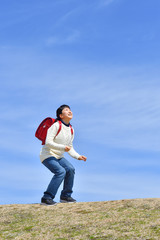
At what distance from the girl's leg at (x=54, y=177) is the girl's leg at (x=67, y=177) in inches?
10.1

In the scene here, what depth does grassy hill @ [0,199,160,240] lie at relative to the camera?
7.63 meters

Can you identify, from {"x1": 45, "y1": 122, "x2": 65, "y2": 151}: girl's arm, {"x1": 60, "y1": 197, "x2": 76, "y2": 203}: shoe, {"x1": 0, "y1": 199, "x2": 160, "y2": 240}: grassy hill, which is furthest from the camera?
{"x1": 60, "y1": 197, "x2": 76, "y2": 203}: shoe

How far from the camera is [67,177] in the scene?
440 inches

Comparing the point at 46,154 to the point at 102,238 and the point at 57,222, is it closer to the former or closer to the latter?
the point at 57,222

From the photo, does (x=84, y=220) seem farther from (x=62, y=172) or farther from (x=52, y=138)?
(x=52, y=138)

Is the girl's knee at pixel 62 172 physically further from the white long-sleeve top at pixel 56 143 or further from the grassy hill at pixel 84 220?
the grassy hill at pixel 84 220

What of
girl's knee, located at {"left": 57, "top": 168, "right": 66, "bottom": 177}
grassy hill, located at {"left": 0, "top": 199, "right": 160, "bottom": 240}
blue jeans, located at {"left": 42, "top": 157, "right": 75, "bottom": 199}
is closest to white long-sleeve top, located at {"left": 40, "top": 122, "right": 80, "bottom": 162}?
blue jeans, located at {"left": 42, "top": 157, "right": 75, "bottom": 199}

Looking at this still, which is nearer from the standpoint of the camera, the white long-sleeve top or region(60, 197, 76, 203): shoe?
the white long-sleeve top

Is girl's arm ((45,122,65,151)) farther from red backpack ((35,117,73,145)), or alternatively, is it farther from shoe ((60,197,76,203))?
shoe ((60,197,76,203))

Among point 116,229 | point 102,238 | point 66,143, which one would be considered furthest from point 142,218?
point 66,143

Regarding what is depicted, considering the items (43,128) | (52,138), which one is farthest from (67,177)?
(43,128)

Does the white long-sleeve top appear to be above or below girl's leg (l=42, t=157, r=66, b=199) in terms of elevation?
above

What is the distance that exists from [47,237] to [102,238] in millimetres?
1294

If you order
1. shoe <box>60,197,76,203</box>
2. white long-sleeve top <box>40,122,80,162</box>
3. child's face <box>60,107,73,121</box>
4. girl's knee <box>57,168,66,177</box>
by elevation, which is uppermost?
child's face <box>60,107,73,121</box>
